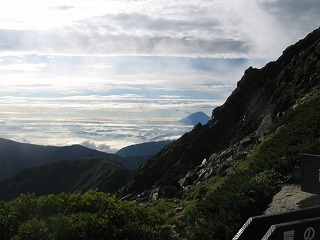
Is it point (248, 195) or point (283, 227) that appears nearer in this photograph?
point (283, 227)

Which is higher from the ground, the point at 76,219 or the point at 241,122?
the point at 241,122

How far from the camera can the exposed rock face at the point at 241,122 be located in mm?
36094

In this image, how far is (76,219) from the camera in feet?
42.2

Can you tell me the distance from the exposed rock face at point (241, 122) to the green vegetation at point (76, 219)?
645 inches

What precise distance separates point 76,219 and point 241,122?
41.2 metres

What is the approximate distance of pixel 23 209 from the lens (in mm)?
13961

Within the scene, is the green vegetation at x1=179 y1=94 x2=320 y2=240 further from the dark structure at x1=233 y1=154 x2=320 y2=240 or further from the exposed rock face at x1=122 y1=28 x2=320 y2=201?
the exposed rock face at x1=122 y1=28 x2=320 y2=201

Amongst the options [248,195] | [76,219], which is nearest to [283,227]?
[248,195]

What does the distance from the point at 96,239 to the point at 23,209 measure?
3.48m

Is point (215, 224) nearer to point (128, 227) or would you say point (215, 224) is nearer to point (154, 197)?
point (128, 227)

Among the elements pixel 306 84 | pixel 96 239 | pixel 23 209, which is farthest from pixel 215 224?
pixel 306 84

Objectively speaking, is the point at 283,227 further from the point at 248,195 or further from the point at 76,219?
the point at 76,219

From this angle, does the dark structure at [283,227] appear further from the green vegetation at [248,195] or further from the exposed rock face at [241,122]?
the exposed rock face at [241,122]

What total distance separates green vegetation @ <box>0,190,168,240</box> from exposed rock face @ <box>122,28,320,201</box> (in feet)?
53.7
